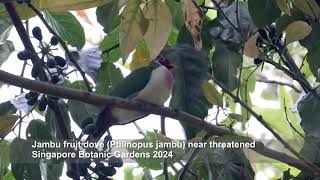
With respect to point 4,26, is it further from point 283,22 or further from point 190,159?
point 283,22

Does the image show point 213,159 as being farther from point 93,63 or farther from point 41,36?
point 41,36

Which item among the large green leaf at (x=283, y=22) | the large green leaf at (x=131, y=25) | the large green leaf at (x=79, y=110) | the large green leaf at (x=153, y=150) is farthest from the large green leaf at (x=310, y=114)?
the large green leaf at (x=79, y=110)

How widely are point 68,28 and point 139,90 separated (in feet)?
0.74

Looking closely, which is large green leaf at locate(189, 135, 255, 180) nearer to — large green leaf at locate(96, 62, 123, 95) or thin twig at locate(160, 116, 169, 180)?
thin twig at locate(160, 116, 169, 180)

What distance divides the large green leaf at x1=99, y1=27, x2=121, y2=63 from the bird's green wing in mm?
79

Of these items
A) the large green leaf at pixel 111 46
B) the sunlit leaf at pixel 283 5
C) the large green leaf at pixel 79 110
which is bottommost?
the large green leaf at pixel 79 110

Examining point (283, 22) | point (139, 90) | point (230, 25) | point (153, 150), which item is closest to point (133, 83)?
point (139, 90)

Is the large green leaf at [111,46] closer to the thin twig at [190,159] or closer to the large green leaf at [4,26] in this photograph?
the large green leaf at [4,26]

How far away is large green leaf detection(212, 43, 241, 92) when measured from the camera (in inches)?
52.6

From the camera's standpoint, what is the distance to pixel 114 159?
123 cm

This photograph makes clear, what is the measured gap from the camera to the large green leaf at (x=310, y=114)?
1229mm

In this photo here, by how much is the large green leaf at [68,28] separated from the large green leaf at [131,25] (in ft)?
0.78

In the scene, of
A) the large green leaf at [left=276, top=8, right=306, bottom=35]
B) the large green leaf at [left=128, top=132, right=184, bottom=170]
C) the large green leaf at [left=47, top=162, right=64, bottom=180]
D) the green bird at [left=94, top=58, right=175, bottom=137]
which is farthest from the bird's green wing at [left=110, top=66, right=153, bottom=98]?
the large green leaf at [left=276, top=8, right=306, bottom=35]

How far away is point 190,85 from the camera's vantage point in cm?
117
